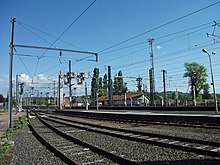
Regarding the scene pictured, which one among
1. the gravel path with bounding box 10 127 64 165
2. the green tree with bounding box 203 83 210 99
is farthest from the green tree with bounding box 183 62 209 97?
the gravel path with bounding box 10 127 64 165

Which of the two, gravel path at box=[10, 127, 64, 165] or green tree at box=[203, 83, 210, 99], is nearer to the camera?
gravel path at box=[10, 127, 64, 165]

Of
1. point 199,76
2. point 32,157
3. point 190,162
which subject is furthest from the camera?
point 199,76

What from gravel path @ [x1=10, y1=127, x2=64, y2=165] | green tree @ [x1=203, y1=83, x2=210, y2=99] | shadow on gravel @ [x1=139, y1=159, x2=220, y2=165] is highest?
green tree @ [x1=203, y1=83, x2=210, y2=99]

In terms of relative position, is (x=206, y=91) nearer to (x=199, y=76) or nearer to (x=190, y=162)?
(x=199, y=76)

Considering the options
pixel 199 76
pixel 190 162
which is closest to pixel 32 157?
pixel 190 162

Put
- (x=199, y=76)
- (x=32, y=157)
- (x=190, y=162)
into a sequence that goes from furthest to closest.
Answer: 1. (x=199, y=76)
2. (x=32, y=157)
3. (x=190, y=162)

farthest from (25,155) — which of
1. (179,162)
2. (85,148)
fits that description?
(179,162)

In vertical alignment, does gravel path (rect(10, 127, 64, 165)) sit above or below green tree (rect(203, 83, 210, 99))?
below

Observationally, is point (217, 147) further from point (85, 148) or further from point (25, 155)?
point (25, 155)

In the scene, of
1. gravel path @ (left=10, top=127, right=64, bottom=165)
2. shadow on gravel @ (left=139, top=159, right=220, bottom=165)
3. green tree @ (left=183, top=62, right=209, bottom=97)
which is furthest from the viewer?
green tree @ (left=183, top=62, right=209, bottom=97)

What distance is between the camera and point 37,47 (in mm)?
20328

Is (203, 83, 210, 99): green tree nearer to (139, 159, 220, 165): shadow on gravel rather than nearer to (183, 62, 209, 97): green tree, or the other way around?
(183, 62, 209, 97): green tree

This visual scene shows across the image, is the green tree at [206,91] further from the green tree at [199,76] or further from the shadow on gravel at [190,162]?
the shadow on gravel at [190,162]

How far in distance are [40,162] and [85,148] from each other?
2.15m
